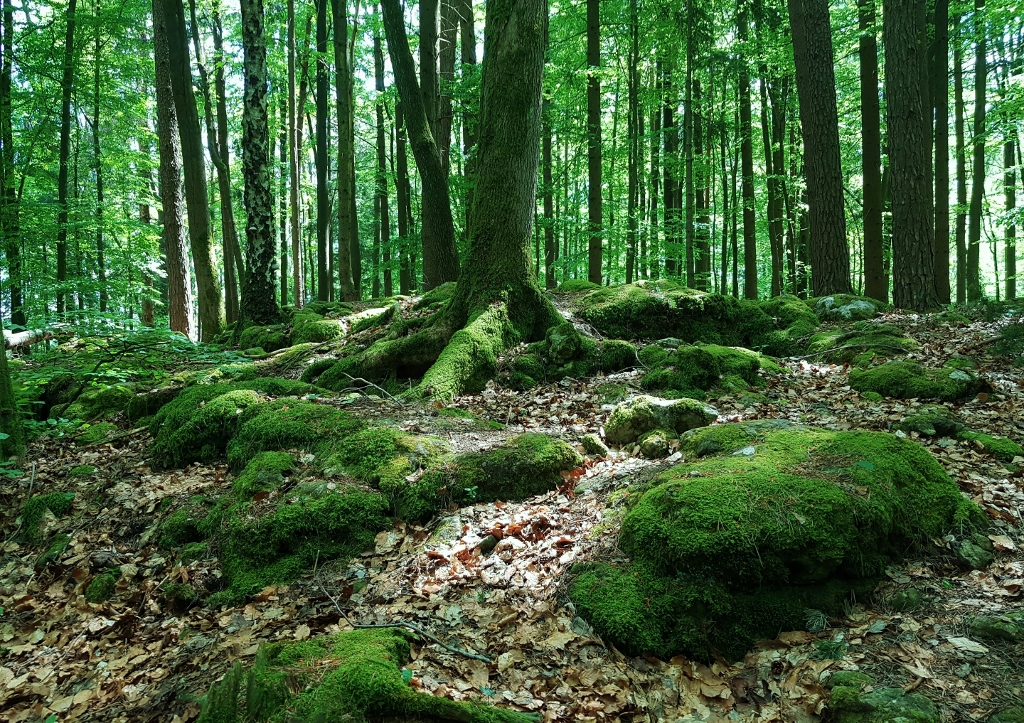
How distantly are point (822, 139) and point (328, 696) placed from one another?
11280mm

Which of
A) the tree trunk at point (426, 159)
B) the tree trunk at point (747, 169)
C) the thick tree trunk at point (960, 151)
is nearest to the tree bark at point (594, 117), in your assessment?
the tree trunk at point (426, 159)

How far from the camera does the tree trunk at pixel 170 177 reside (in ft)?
36.4

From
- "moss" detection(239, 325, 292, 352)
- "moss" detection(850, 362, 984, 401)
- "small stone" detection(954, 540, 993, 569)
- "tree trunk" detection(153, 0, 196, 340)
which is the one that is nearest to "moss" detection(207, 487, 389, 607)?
"small stone" detection(954, 540, 993, 569)

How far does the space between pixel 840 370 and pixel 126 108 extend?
64.1ft

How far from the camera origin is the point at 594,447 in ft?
15.9

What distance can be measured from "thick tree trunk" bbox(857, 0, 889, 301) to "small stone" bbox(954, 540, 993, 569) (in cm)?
893

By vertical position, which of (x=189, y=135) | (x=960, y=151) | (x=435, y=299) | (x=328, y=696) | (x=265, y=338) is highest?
(x=960, y=151)

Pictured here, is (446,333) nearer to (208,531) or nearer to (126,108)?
(208,531)

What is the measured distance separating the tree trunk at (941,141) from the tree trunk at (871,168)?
5.69ft

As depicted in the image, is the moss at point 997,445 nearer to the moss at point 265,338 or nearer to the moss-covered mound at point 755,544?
the moss-covered mound at point 755,544

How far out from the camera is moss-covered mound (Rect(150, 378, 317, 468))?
5520mm

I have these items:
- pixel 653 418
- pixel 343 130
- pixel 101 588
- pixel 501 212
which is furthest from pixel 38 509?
pixel 343 130

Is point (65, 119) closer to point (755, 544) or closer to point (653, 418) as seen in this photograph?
point (653, 418)

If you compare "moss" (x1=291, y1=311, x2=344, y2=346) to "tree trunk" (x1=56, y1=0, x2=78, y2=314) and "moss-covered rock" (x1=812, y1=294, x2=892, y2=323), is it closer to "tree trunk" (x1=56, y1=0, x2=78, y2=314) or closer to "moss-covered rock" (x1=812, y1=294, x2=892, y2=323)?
"tree trunk" (x1=56, y1=0, x2=78, y2=314)
